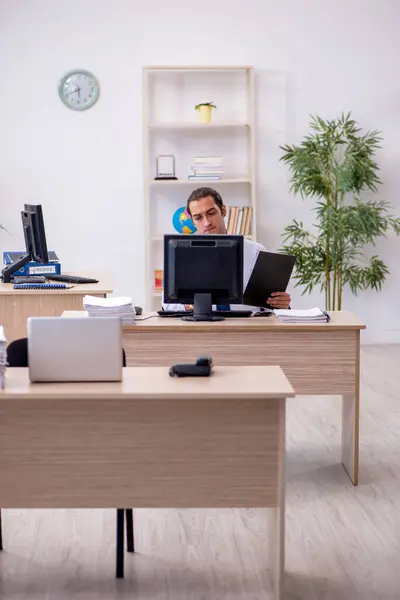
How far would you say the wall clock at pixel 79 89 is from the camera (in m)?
7.93

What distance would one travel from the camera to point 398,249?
328 inches

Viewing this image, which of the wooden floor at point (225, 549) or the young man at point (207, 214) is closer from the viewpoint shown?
the wooden floor at point (225, 549)

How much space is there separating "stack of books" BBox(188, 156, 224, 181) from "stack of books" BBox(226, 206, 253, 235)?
1.07 feet

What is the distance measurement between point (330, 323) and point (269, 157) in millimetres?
3798

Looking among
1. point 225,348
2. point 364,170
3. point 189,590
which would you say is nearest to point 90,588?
point 189,590

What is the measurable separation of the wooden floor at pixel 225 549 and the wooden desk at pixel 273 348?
13.3 inches

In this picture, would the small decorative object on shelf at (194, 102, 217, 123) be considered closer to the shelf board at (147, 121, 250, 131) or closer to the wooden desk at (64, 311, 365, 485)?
the shelf board at (147, 121, 250, 131)

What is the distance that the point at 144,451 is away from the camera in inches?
129

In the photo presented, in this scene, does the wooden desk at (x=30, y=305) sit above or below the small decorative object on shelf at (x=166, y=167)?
below

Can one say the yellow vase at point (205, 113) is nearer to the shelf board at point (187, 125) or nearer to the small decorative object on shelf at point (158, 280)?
the shelf board at point (187, 125)

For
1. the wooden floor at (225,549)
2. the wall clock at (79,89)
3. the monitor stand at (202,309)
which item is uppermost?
the wall clock at (79,89)

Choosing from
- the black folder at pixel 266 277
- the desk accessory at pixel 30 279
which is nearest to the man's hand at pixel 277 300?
the black folder at pixel 266 277

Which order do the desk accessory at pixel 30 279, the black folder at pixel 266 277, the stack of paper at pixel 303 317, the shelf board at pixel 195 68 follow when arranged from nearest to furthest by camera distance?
the stack of paper at pixel 303 317
the black folder at pixel 266 277
the desk accessory at pixel 30 279
the shelf board at pixel 195 68

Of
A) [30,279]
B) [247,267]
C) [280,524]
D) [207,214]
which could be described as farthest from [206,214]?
[280,524]
